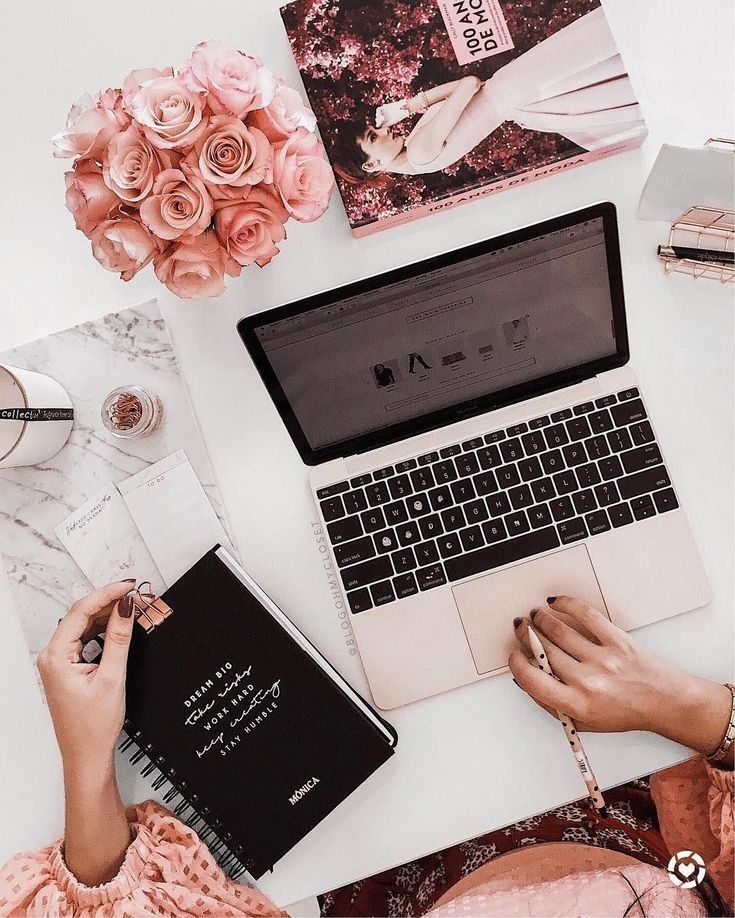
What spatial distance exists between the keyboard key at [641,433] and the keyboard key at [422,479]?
0.24 m

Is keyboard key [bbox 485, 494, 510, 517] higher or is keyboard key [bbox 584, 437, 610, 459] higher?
keyboard key [bbox 584, 437, 610, 459]

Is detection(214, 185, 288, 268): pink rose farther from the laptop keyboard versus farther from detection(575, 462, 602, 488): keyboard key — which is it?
detection(575, 462, 602, 488): keyboard key

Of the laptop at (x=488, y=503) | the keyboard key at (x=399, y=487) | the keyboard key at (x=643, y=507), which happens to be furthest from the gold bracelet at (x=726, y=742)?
the keyboard key at (x=399, y=487)

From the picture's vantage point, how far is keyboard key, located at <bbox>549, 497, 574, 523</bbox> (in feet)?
2.50

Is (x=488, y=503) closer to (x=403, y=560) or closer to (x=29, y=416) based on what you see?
(x=403, y=560)

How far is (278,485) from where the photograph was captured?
2.64 ft

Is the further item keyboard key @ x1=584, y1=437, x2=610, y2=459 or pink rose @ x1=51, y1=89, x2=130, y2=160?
keyboard key @ x1=584, y1=437, x2=610, y2=459

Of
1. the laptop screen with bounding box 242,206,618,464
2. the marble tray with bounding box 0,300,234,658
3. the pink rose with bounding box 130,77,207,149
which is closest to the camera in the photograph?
the pink rose with bounding box 130,77,207,149

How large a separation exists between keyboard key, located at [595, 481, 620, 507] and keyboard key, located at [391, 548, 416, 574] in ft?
0.74

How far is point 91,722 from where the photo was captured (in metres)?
0.72

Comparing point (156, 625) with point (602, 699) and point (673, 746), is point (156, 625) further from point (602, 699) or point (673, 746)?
point (673, 746)

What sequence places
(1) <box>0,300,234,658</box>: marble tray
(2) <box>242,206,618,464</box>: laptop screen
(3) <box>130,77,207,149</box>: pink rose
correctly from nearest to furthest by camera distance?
(3) <box>130,77,207,149</box>: pink rose < (2) <box>242,206,618,464</box>: laptop screen < (1) <box>0,300,234,658</box>: marble tray

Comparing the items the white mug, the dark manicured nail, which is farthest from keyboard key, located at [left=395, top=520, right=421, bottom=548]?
the white mug

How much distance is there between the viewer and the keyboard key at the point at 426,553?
0.77 metres
